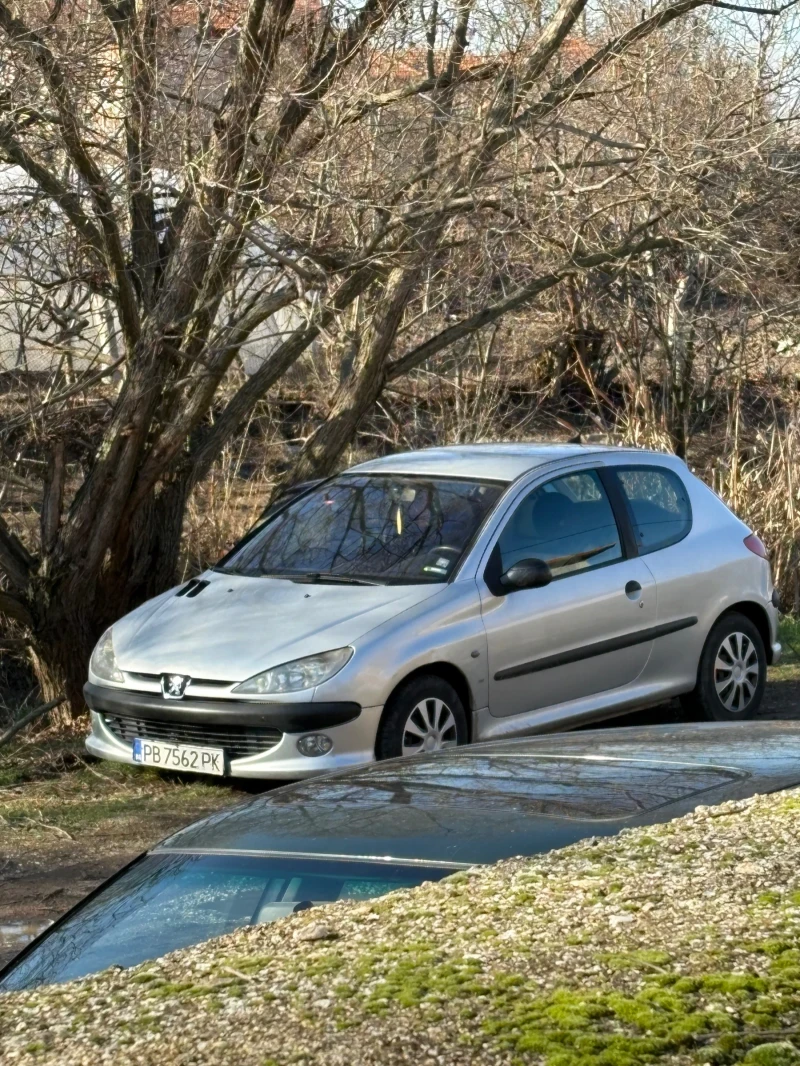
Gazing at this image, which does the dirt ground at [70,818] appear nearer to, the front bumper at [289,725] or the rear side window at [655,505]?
the front bumper at [289,725]

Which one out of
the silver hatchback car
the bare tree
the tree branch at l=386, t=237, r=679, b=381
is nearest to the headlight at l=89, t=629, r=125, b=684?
the silver hatchback car

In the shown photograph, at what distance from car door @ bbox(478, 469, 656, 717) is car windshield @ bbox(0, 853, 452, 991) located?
4.37 meters

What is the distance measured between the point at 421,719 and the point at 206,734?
0.99 m

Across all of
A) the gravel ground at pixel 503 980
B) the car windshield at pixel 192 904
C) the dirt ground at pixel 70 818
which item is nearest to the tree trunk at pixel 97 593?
the dirt ground at pixel 70 818

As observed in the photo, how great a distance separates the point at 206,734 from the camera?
658 cm

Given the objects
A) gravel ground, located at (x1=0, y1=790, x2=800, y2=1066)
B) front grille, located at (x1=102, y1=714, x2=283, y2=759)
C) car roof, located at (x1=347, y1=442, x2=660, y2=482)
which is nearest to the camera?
gravel ground, located at (x1=0, y1=790, x2=800, y2=1066)

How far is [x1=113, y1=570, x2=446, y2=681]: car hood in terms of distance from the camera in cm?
652

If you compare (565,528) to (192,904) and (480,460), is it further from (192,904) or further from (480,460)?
(192,904)

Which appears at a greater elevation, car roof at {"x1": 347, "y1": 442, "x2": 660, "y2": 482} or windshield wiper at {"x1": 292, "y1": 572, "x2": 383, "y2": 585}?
car roof at {"x1": 347, "y1": 442, "x2": 660, "y2": 482}

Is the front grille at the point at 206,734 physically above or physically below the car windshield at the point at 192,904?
below

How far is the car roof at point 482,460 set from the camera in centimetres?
764

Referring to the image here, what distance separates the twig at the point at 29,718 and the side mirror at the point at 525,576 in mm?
3058

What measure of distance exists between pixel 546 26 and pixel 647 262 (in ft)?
13.8

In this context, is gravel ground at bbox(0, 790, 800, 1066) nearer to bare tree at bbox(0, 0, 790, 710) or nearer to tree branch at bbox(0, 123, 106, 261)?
bare tree at bbox(0, 0, 790, 710)
